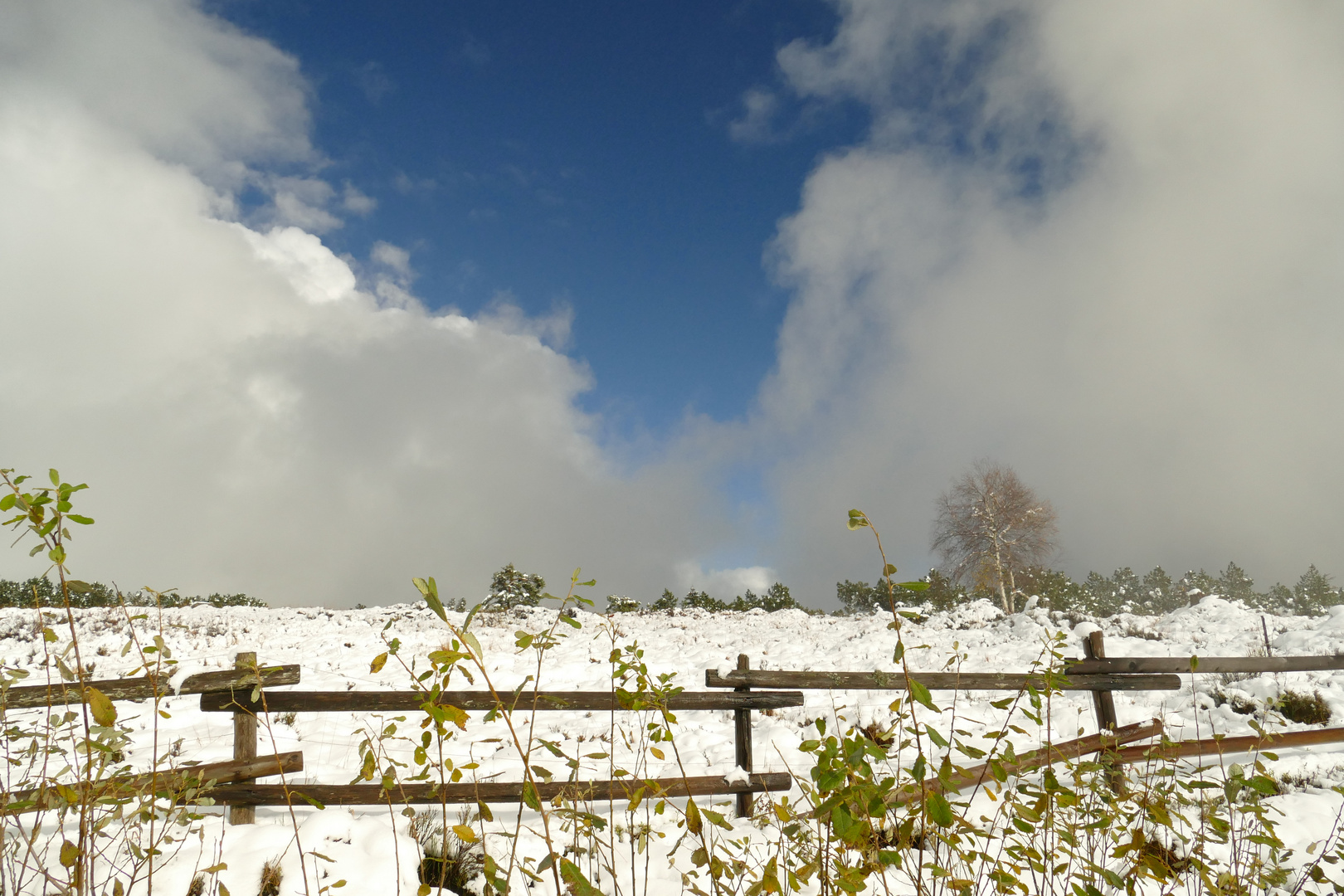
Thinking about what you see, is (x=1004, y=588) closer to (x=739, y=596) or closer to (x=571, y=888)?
(x=739, y=596)

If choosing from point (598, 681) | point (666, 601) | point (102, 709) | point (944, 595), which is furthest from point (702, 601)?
point (102, 709)

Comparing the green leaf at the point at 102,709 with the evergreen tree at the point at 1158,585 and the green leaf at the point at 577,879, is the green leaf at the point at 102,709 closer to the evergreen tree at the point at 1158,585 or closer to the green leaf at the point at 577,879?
the green leaf at the point at 577,879

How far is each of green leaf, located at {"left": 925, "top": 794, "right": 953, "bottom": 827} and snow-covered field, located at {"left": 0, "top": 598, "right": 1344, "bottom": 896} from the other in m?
0.59

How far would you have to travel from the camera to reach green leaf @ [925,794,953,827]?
137 cm

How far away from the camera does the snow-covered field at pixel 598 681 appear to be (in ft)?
14.2

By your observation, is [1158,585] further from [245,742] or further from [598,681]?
[245,742]

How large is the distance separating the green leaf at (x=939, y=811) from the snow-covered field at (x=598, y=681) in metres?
0.59

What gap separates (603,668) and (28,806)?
905 cm

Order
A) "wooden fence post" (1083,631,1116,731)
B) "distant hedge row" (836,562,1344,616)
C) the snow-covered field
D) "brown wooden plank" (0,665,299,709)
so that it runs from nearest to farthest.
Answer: "brown wooden plank" (0,665,299,709) → the snow-covered field → "wooden fence post" (1083,631,1116,731) → "distant hedge row" (836,562,1344,616)

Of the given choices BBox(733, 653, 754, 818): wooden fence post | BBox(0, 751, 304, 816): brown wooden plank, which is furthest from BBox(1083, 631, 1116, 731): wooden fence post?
BBox(0, 751, 304, 816): brown wooden plank

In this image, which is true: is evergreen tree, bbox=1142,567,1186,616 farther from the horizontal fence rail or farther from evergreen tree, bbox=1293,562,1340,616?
the horizontal fence rail

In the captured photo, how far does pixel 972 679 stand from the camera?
5668 millimetres

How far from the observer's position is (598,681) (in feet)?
33.4

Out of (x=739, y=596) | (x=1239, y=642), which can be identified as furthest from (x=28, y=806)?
(x=739, y=596)
